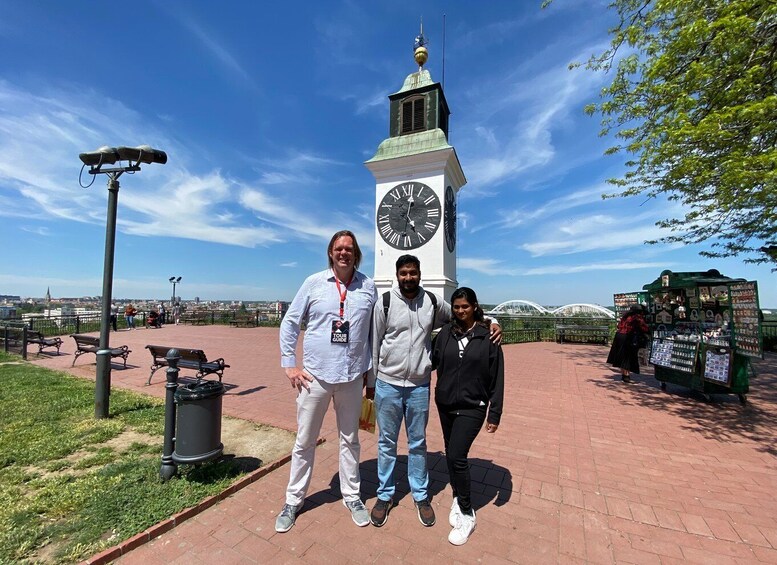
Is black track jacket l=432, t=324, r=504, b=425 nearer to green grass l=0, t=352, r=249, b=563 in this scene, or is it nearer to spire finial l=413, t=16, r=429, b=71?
green grass l=0, t=352, r=249, b=563

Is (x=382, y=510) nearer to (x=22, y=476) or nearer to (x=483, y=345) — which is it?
(x=483, y=345)

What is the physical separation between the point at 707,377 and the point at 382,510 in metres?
6.10

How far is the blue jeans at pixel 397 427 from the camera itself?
253 cm

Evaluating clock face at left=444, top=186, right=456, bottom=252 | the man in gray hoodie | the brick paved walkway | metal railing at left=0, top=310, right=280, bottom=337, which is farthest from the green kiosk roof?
metal railing at left=0, top=310, right=280, bottom=337

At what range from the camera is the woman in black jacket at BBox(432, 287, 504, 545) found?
241 centimetres

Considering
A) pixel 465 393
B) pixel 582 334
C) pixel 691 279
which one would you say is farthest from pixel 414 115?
pixel 582 334

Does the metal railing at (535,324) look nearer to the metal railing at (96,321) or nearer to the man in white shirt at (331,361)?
the man in white shirt at (331,361)

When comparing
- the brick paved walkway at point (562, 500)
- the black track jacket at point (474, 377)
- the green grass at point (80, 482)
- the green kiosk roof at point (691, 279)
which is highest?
the green kiosk roof at point (691, 279)

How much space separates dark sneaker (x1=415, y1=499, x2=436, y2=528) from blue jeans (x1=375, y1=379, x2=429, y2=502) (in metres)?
0.03

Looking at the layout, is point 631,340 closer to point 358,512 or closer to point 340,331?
point 358,512

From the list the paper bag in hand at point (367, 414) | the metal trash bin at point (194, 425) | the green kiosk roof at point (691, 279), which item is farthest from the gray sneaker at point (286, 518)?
the green kiosk roof at point (691, 279)

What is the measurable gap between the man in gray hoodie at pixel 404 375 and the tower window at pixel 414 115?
9370mm

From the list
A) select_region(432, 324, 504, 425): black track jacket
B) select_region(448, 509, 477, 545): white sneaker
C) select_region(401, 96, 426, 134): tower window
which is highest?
select_region(401, 96, 426, 134): tower window

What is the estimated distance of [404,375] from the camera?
2506 mm
